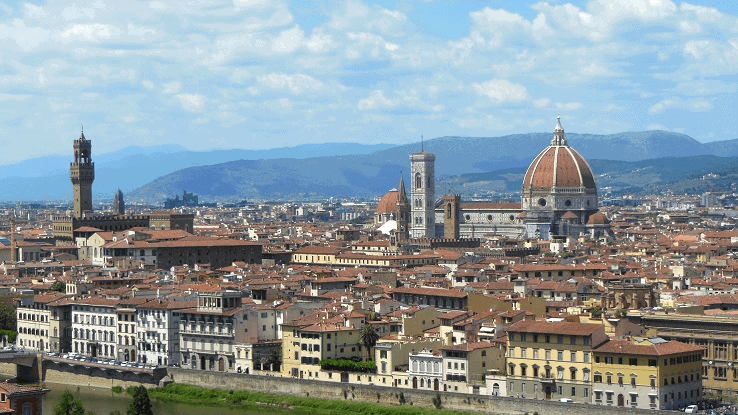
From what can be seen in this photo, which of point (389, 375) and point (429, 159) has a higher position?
point (429, 159)

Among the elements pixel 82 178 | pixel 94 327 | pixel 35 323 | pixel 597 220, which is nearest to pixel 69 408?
pixel 94 327

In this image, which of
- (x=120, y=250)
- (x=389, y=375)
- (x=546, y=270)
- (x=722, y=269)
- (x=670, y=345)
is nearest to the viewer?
(x=670, y=345)

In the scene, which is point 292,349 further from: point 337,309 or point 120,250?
point 120,250

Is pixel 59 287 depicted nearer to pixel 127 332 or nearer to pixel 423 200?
pixel 127 332

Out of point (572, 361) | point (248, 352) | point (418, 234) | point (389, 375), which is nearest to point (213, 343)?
point (248, 352)

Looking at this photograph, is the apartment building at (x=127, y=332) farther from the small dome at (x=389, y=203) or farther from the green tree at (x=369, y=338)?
the small dome at (x=389, y=203)

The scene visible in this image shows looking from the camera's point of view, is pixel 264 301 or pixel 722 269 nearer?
pixel 264 301

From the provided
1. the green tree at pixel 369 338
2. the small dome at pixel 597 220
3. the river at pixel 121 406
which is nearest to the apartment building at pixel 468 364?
the green tree at pixel 369 338

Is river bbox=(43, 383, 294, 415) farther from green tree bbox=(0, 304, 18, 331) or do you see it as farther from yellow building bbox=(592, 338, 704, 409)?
green tree bbox=(0, 304, 18, 331)
